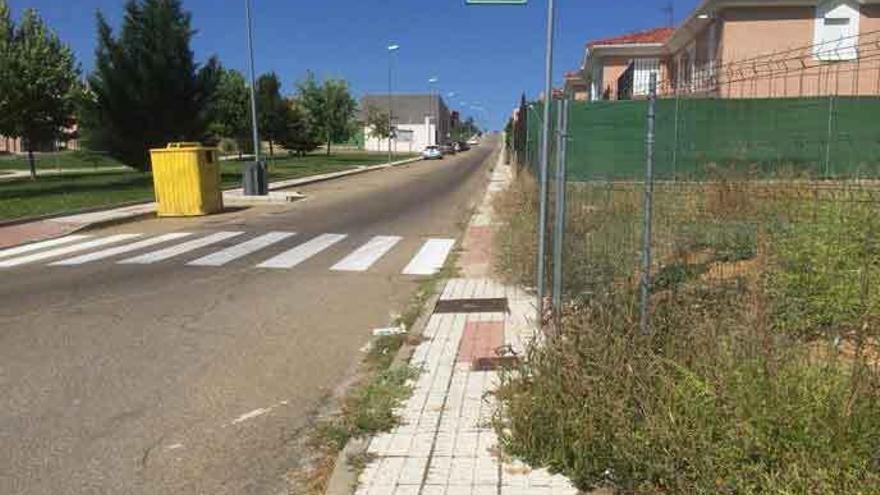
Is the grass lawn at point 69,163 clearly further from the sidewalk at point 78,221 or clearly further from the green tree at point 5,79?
the sidewalk at point 78,221

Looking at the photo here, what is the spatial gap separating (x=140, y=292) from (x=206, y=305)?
4.09 feet

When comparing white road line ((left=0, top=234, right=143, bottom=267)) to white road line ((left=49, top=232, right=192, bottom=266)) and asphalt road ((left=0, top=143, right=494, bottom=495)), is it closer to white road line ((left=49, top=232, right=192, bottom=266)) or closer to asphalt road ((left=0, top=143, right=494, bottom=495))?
white road line ((left=49, top=232, right=192, bottom=266))

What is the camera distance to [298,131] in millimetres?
66750

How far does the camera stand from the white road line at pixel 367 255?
10491mm

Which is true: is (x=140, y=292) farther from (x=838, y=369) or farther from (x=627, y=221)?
Result: (x=838, y=369)

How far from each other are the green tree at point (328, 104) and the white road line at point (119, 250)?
53.8m

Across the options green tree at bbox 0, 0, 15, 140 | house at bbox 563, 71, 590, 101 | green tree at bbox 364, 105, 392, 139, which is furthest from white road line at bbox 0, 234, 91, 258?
green tree at bbox 364, 105, 392, 139

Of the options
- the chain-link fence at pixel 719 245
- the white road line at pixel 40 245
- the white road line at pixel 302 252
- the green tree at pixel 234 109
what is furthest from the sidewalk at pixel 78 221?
the green tree at pixel 234 109

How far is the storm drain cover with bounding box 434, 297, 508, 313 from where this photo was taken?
7.50 metres

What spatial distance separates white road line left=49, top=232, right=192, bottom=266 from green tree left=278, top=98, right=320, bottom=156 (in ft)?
174

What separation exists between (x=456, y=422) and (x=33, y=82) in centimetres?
3049

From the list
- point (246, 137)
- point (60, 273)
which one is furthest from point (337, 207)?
point (246, 137)

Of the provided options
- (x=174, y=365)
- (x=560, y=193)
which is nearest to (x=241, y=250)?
(x=174, y=365)

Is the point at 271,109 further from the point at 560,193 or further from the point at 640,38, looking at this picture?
the point at 560,193
